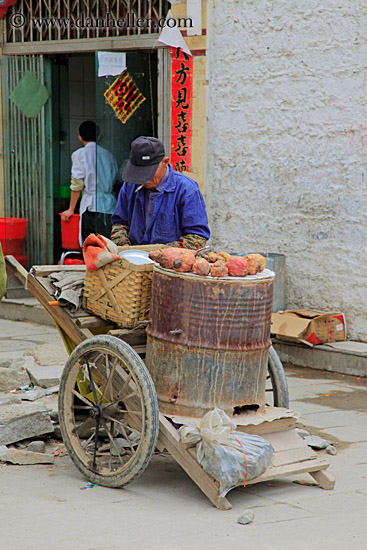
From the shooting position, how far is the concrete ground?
3707mm

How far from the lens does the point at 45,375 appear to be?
6766 mm

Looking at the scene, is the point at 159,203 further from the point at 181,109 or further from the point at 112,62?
the point at 112,62

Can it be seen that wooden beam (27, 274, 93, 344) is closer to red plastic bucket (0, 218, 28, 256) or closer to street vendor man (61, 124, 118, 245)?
street vendor man (61, 124, 118, 245)

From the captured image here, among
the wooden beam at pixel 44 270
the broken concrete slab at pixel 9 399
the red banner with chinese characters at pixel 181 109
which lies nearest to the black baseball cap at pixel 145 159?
the wooden beam at pixel 44 270

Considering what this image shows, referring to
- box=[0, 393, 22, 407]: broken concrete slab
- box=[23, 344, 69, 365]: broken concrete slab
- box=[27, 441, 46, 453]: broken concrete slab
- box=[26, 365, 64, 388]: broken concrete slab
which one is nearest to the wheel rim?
box=[27, 441, 46, 453]: broken concrete slab

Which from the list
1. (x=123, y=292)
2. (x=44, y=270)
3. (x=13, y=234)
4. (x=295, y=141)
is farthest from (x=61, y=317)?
(x=13, y=234)

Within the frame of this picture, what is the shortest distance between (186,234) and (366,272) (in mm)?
2945

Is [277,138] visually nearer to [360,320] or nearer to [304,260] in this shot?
[304,260]

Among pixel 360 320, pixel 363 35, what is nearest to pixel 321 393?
pixel 360 320

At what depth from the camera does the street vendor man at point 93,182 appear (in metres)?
9.54

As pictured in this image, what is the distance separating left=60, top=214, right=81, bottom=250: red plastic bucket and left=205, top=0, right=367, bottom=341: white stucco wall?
2.13m

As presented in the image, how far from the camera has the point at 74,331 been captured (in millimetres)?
4828

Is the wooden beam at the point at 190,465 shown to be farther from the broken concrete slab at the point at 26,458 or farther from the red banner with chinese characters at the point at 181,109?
the red banner with chinese characters at the point at 181,109

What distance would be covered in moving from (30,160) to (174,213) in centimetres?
563
